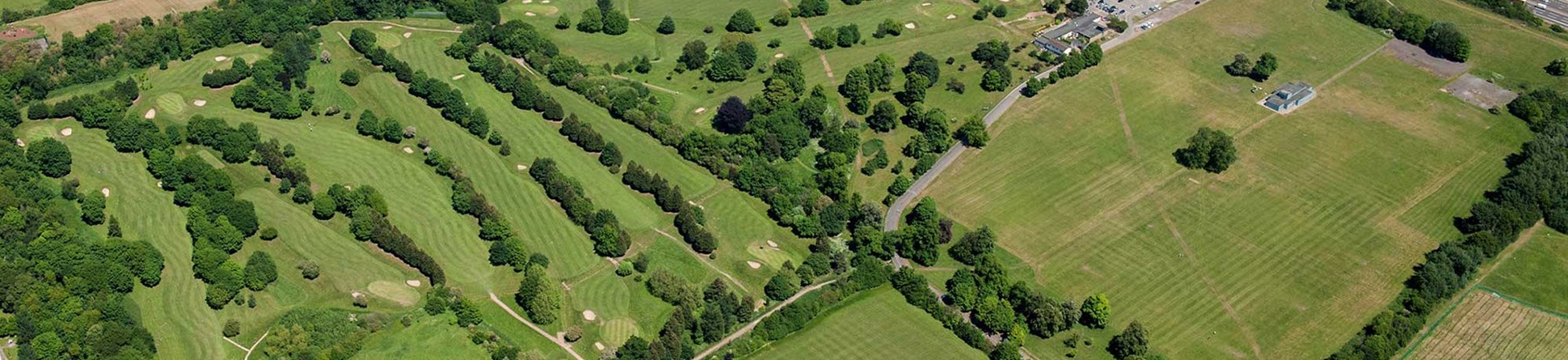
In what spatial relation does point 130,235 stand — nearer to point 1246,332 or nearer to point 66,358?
point 66,358

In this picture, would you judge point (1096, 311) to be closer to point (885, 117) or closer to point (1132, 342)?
point (1132, 342)

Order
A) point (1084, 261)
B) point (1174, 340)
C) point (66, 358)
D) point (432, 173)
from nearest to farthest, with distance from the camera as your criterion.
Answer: point (66, 358), point (1174, 340), point (1084, 261), point (432, 173)

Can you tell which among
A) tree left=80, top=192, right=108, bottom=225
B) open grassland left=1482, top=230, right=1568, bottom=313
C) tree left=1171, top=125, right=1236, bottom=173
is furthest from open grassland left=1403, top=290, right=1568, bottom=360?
tree left=80, top=192, right=108, bottom=225

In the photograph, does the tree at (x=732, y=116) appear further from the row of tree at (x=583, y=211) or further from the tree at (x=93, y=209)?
the tree at (x=93, y=209)

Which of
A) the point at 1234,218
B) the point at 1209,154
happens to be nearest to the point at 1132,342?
the point at 1234,218

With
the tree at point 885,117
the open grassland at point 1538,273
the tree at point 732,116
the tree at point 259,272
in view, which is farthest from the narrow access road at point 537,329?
the open grassland at point 1538,273

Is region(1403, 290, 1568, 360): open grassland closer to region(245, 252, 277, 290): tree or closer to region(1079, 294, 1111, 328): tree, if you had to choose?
region(1079, 294, 1111, 328): tree

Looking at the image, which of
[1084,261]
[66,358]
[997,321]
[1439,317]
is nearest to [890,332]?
[997,321]
